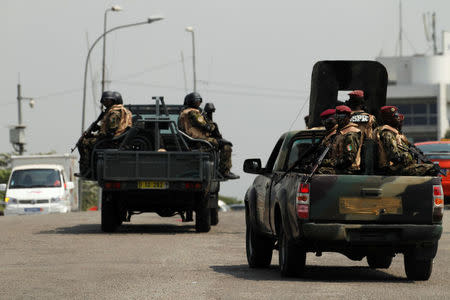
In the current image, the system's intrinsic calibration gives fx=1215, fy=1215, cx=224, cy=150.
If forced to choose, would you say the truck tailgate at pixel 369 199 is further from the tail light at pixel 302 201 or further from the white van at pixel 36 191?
the white van at pixel 36 191

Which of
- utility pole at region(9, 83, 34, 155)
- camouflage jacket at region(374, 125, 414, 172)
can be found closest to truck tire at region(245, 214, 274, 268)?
camouflage jacket at region(374, 125, 414, 172)

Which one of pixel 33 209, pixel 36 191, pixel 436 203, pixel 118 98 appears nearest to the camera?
pixel 436 203

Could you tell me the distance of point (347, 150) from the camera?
12227mm

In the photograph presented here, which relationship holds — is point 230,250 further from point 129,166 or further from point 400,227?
point 400,227

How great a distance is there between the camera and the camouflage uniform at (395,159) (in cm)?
1238

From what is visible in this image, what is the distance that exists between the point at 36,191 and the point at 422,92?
96326 millimetres

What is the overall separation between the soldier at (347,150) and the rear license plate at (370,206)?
1.52 ft

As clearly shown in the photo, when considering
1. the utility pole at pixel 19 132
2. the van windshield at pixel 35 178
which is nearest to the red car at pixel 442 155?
the van windshield at pixel 35 178

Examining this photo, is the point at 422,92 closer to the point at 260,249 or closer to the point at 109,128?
the point at 109,128

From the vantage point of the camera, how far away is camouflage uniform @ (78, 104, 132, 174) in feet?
70.4

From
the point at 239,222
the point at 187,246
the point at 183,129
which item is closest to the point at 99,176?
the point at 183,129

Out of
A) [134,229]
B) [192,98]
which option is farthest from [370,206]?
[134,229]

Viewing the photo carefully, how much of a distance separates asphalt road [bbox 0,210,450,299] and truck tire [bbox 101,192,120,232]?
1.53 feet

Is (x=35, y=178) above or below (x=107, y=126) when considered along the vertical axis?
below
